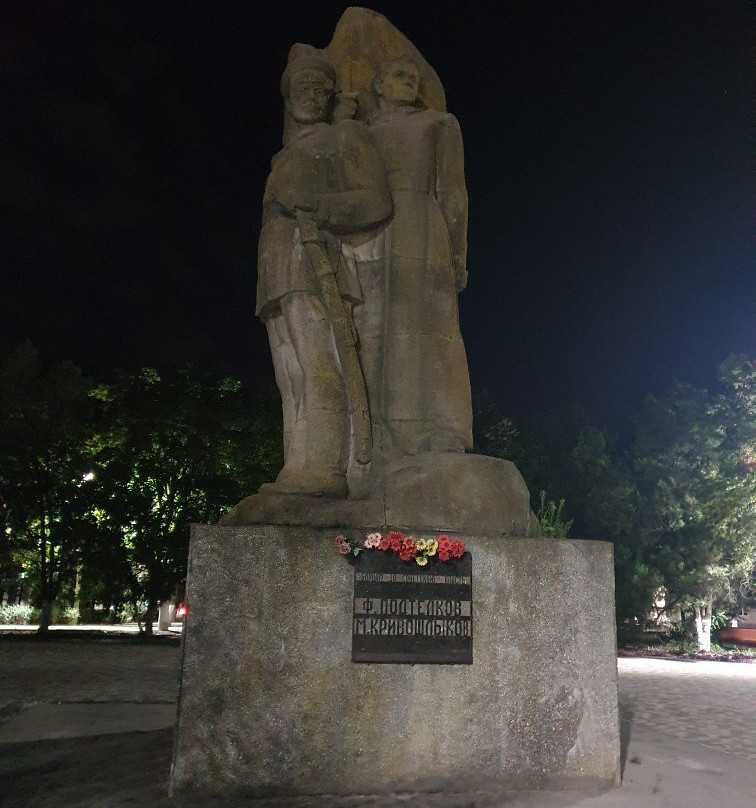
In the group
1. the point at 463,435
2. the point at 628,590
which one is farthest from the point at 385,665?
the point at 628,590

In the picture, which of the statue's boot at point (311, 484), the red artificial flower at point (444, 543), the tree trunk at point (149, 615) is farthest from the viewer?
the tree trunk at point (149, 615)

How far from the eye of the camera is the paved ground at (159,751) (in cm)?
396

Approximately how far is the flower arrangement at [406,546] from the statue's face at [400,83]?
11.1 feet

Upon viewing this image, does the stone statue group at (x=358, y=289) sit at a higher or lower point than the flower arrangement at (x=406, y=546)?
higher

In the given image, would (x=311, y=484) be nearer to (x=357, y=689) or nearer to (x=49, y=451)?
(x=357, y=689)

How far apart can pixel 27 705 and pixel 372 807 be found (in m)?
4.93

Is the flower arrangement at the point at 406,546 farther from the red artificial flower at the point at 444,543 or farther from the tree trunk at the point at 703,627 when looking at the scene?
the tree trunk at the point at 703,627

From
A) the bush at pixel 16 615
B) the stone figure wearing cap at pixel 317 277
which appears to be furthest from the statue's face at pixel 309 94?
the bush at pixel 16 615

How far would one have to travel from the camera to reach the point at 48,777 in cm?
429

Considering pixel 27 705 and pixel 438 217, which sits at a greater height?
pixel 438 217

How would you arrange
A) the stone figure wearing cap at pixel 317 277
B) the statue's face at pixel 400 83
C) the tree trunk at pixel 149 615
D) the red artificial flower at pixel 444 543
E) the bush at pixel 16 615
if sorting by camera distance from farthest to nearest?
the bush at pixel 16 615, the tree trunk at pixel 149 615, the statue's face at pixel 400 83, the stone figure wearing cap at pixel 317 277, the red artificial flower at pixel 444 543

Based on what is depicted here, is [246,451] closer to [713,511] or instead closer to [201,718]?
[713,511]

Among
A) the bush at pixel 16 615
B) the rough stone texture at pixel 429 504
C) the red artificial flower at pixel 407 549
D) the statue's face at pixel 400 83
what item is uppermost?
the statue's face at pixel 400 83

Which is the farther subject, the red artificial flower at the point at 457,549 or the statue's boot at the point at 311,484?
the statue's boot at the point at 311,484
